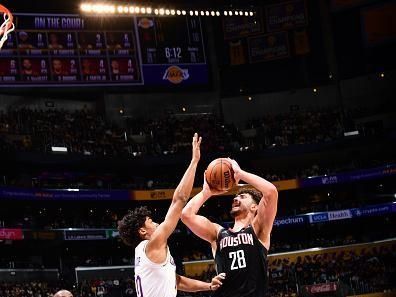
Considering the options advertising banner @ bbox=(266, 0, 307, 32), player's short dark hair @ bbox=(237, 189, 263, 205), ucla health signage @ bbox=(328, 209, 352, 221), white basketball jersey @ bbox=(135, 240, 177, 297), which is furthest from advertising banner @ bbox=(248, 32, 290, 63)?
white basketball jersey @ bbox=(135, 240, 177, 297)

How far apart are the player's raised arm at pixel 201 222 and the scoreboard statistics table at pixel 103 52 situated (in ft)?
90.8

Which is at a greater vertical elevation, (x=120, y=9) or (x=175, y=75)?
(x=120, y=9)

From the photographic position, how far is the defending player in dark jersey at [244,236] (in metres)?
5.22

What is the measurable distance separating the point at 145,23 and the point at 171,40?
5.58 ft

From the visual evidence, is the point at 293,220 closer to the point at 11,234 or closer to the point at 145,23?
the point at 145,23

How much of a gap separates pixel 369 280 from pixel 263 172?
1074cm

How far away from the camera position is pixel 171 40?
36.5 metres

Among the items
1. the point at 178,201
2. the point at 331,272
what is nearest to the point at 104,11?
the point at 331,272

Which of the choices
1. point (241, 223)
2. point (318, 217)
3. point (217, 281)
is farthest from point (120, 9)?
point (217, 281)

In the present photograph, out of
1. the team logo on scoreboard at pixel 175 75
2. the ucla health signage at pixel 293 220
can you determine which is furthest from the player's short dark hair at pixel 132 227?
the team logo on scoreboard at pixel 175 75

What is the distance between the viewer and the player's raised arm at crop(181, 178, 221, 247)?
5.51 meters

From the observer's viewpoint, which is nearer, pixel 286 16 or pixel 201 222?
pixel 201 222

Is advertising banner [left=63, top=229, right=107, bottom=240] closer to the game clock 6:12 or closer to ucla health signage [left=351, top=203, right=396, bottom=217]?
the game clock 6:12

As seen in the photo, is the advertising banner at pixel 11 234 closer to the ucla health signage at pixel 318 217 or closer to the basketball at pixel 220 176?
the ucla health signage at pixel 318 217
